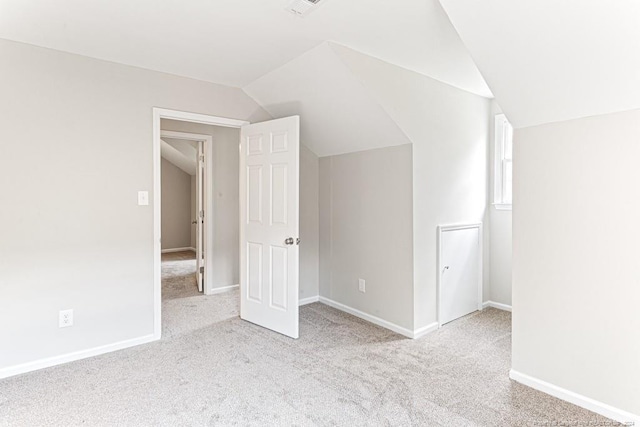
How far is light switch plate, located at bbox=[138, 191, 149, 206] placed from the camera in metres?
3.01

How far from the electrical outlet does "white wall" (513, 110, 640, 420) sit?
325cm

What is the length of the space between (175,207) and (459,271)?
6624 mm

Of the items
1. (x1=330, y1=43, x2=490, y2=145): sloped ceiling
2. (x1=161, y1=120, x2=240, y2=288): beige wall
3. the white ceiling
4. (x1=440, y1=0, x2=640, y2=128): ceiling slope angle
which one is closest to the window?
(x1=330, y1=43, x2=490, y2=145): sloped ceiling

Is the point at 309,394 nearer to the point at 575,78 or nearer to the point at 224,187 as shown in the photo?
the point at 575,78

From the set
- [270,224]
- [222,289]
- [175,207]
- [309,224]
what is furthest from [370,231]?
[175,207]

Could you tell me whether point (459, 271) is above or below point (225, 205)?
below

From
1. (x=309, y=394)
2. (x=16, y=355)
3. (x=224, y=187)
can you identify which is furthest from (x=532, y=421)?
(x=224, y=187)

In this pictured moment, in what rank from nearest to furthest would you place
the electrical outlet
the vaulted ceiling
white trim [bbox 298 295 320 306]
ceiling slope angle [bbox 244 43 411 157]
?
the vaulted ceiling, the electrical outlet, ceiling slope angle [bbox 244 43 411 157], white trim [bbox 298 295 320 306]

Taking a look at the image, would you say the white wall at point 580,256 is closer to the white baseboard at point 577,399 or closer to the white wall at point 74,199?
the white baseboard at point 577,399

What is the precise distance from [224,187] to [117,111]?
1.97 m

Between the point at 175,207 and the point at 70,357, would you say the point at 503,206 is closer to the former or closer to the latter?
the point at 70,357

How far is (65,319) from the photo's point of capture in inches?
106

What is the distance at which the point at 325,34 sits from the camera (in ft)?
7.81

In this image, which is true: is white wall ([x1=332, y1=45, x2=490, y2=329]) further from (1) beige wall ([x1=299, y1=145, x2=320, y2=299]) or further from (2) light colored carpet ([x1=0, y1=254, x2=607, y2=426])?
(1) beige wall ([x1=299, y1=145, x2=320, y2=299])
